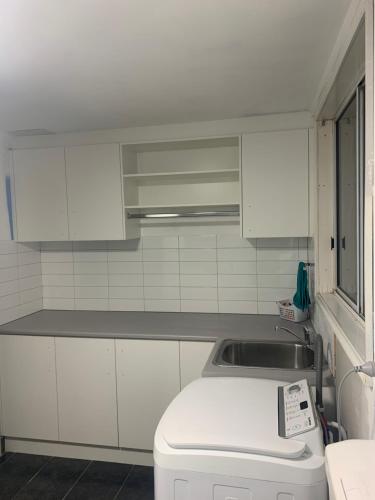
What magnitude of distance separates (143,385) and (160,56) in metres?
1.97

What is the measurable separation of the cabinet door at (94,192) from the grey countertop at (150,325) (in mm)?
631

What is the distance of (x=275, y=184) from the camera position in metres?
2.62

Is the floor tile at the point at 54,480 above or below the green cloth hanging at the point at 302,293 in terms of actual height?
below

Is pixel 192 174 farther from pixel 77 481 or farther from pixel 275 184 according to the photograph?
pixel 77 481

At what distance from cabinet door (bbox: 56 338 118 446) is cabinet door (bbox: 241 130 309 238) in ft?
4.25

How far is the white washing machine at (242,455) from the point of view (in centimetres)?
112

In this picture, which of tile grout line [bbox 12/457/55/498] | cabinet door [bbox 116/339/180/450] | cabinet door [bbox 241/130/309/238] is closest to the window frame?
cabinet door [bbox 241/130/309/238]

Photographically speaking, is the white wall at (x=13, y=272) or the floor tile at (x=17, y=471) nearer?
the floor tile at (x=17, y=471)

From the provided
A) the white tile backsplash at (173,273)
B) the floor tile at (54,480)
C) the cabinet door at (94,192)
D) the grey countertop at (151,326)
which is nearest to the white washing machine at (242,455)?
the grey countertop at (151,326)

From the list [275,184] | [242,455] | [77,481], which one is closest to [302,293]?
[275,184]

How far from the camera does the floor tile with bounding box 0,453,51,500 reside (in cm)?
245

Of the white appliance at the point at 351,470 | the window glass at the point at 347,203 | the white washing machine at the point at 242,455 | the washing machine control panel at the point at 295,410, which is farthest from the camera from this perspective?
the window glass at the point at 347,203

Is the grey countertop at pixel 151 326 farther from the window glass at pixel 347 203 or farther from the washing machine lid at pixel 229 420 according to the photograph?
the washing machine lid at pixel 229 420

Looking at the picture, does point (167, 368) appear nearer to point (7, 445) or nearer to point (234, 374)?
point (234, 374)
